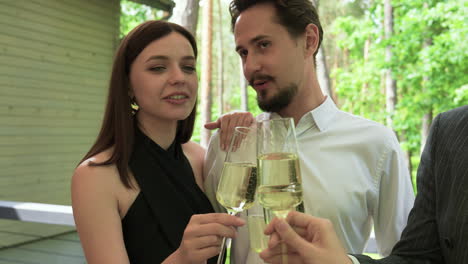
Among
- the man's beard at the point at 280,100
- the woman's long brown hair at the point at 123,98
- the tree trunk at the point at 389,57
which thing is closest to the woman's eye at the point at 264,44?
the man's beard at the point at 280,100

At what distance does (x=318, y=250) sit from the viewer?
3.45 feet

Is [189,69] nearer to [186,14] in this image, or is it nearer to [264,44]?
[264,44]

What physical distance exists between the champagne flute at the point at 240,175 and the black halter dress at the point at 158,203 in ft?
2.16

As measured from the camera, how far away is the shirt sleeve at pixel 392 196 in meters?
1.82

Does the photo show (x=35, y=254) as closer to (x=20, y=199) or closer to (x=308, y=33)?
(x=20, y=199)

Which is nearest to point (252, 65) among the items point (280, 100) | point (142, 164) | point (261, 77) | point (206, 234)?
point (261, 77)

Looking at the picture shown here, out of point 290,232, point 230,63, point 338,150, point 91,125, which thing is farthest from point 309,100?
point 230,63

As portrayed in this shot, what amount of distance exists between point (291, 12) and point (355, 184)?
0.87 meters

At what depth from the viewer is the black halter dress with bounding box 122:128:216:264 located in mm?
1782

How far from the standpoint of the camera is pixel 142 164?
6.23 feet

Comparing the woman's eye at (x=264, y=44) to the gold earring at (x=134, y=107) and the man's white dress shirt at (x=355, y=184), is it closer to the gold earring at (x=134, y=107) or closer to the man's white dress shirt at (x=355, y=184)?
the man's white dress shirt at (x=355, y=184)

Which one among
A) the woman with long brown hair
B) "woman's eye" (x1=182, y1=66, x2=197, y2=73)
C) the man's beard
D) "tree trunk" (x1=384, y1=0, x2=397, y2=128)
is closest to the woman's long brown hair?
the woman with long brown hair

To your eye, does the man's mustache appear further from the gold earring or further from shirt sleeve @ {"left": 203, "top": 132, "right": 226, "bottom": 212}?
the gold earring

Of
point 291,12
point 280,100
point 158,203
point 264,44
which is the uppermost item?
point 291,12
